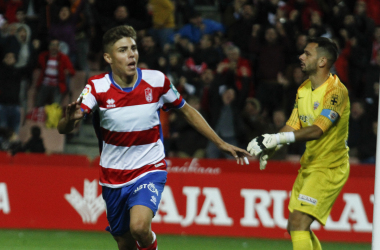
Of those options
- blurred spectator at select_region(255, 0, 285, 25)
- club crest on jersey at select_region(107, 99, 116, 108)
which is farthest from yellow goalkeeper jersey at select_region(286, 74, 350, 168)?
blurred spectator at select_region(255, 0, 285, 25)

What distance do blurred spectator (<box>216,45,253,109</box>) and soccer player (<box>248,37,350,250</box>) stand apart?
5635 millimetres

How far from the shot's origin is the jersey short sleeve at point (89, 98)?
17.8 feet

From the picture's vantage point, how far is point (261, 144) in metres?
5.61

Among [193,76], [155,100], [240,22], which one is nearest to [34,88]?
[193,76]

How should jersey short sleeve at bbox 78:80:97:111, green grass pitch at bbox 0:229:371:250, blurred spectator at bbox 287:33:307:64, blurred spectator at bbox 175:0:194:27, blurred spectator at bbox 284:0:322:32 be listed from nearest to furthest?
1. jersey short sleeve at bbox 78:80:97:111
2. green grass pitch at bbox 0:229:371:250
3. blurred spectator at bbox 287:33:307:64
4. blurred spectator at bbox 284:0:322:32
5. blurred spectator at bbox 175:0:194:27

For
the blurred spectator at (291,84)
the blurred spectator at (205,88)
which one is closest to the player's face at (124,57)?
the blurred spectator at (205,88)

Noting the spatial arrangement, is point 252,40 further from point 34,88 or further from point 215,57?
point 34,88

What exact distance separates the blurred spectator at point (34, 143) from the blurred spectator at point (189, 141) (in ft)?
8.51

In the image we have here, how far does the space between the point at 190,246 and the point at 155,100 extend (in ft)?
12.6

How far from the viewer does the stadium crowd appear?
11555 mm

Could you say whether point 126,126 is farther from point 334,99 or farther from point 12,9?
point 12,9

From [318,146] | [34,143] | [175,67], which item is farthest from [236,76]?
[318,146]

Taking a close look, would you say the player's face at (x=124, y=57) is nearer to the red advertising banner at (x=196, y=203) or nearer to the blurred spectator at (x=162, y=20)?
the red advertising banner at (x=196, y=203)

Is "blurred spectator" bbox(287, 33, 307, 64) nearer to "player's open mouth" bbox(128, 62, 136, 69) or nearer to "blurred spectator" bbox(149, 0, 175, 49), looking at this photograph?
"blurred spectator" bbox(149, 0, 175, 49)
